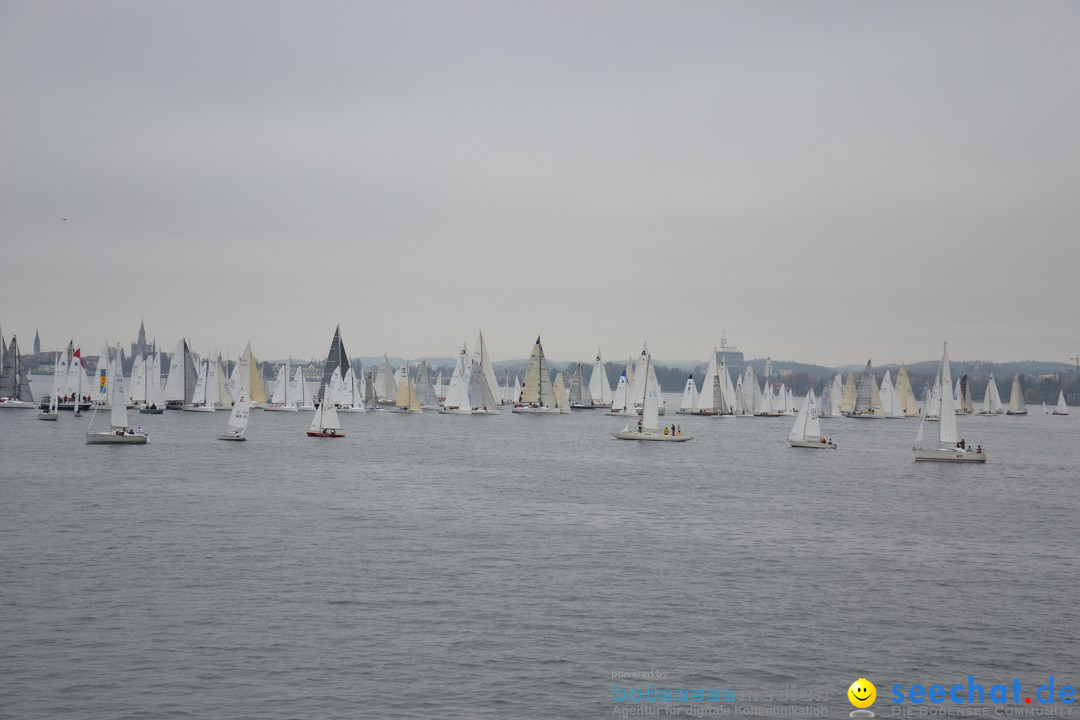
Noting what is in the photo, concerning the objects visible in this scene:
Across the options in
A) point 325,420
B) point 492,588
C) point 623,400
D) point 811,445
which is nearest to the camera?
point 492,588

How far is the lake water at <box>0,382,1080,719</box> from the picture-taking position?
20359 millimetres

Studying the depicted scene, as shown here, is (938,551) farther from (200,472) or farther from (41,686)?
(200,472)

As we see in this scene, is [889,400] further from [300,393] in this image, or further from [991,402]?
[300,393]

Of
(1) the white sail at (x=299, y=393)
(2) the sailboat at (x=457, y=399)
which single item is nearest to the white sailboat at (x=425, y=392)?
(2) the sailboat at (x=457, y=399)

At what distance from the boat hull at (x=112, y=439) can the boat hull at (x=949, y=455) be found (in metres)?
60.4

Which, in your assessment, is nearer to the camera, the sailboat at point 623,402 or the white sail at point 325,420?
the white sail at point 325,420

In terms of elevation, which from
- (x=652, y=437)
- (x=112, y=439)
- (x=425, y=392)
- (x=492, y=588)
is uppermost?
(x=425, y=392)

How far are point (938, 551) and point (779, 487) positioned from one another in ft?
65.5

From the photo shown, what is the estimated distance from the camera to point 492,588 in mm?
28078

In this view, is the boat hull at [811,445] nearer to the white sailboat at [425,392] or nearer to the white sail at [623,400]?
the white sail at [623,400]

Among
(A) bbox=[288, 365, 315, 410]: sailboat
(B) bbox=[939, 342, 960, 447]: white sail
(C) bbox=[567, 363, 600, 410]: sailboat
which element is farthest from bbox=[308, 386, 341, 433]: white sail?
(C) bbox=[567, 363, 600, 410]: sailboat

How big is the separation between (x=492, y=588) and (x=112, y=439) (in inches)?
2115

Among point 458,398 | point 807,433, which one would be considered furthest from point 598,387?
point 807,433

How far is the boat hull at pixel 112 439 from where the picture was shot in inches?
2837
